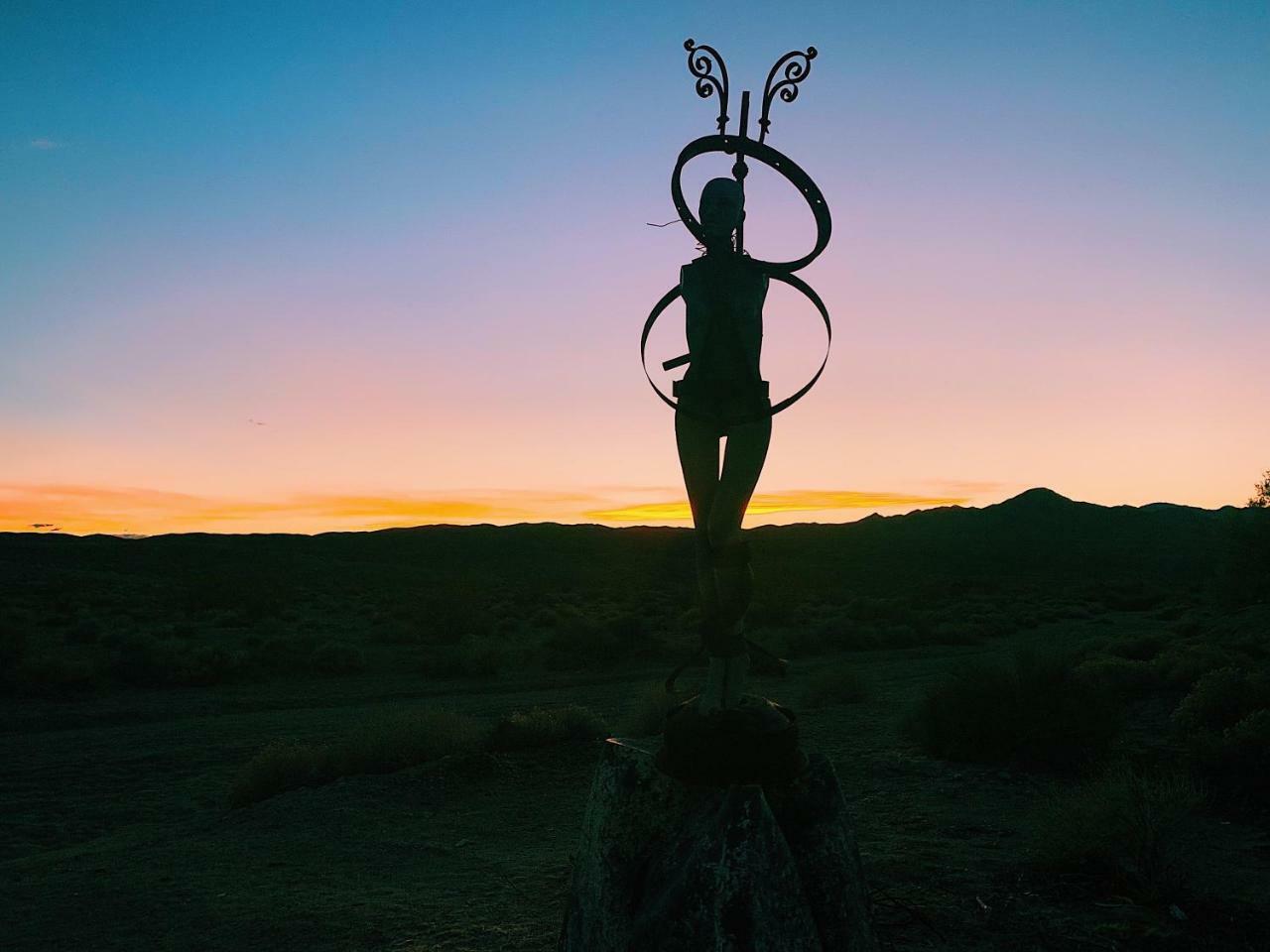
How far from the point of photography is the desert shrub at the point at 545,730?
12.0 metres

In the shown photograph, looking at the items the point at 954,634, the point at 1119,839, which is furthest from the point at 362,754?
the point at 954,634

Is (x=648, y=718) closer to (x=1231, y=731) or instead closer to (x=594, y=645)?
(x=1231, y=731)

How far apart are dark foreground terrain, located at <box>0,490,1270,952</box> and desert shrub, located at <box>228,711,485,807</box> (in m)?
0.04

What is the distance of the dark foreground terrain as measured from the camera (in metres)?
6.18

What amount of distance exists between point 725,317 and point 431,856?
6.41 metres

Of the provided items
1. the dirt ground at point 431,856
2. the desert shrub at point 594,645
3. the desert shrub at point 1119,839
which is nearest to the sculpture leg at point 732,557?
the dirt ground at point 431,856

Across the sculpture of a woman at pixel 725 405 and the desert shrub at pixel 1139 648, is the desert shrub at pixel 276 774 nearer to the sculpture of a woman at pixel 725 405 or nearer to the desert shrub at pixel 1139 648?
the sculpture of a woman at pixel 725 405

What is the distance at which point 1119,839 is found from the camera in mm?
6312

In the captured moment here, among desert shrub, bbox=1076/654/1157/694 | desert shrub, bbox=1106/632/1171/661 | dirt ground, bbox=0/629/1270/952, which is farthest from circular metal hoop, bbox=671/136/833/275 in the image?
desert shrub, bbox=1106/632/1171/661

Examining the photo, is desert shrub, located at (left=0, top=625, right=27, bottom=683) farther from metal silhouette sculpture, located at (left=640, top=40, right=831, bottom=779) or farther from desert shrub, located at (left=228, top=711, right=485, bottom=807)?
metal silhouette sculpture, located at (left=640, top=40, right=831, bottom=779)

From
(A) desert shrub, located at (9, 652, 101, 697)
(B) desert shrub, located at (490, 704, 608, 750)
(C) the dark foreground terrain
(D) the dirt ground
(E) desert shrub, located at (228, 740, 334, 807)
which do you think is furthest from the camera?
(A) desert shrub, located at (9, 652, 101, 697)

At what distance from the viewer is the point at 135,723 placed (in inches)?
627

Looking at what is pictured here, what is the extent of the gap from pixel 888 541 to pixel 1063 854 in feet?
287

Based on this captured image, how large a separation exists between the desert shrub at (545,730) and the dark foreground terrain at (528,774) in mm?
50
